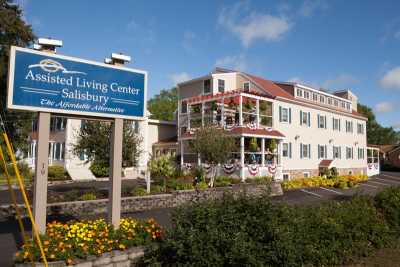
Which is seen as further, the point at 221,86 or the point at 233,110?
the point at 221,86

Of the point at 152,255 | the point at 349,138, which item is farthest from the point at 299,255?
the point at 349,138

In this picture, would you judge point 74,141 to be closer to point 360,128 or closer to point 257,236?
point 257,236

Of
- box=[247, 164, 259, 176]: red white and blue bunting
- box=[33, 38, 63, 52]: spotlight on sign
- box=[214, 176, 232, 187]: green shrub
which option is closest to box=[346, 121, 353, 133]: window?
box=[247, 164, 259, 176]: red white and blue bunting

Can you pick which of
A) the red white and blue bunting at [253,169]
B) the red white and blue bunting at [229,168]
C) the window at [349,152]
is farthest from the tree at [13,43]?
the window at [349,152]

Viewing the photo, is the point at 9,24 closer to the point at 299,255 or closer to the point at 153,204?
the point at 153,204

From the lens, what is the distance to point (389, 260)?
7914mm

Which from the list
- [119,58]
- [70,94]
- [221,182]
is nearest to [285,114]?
[221,182]

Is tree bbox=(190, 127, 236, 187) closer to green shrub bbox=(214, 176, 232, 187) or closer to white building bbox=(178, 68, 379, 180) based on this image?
green shrub bbox=(214, 176, 232, 187)

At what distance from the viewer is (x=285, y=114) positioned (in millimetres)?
29875

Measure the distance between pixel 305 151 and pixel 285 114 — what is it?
15.0 feet

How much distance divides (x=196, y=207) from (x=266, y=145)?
21.8m

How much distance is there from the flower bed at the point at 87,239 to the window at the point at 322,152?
1148 inches

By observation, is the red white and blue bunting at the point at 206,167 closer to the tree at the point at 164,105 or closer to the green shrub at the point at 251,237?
the green shrub at the point at 251,237

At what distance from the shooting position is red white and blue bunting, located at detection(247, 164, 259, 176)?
80.5 ft
